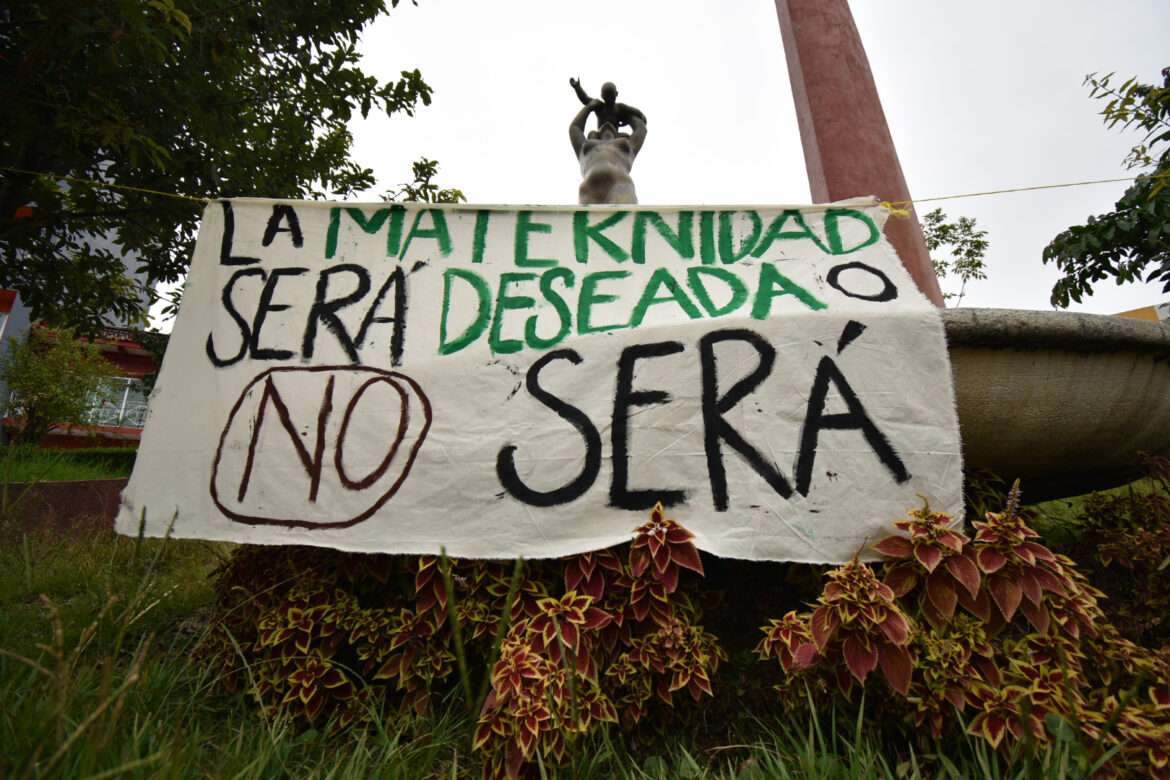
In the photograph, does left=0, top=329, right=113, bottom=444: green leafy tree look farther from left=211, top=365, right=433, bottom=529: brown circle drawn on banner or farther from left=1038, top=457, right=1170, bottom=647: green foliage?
left=1038, top=457, right=1170, bottom=647: green foliage

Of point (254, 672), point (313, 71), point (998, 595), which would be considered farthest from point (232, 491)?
point (313, 71)

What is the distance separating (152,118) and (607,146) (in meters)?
2.29

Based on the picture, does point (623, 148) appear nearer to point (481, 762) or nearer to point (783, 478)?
point (783, 478)

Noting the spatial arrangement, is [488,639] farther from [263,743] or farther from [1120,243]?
[1120,243]

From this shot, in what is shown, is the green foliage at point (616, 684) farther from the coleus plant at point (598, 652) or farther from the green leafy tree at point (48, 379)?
the green leafy tree at point (48, 379)

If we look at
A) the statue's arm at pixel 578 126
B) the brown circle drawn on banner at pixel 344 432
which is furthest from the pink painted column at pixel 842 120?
the brown circle drawn on banner at pixel 344 432

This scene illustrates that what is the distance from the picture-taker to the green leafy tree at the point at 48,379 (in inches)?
422

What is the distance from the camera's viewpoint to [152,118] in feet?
9.41

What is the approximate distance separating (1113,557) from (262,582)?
2.62 meters

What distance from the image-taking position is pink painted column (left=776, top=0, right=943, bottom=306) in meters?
3.72

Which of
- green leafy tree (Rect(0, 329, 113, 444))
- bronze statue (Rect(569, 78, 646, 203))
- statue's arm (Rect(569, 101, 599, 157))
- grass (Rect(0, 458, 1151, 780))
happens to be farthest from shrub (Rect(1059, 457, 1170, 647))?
green leafy tree (Rect(0, 329, 113, 444))

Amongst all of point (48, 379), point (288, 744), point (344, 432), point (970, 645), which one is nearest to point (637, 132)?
point (344, 432)

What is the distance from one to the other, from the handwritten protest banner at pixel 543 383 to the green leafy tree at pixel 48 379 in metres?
11.3

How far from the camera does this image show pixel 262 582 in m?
1.84
